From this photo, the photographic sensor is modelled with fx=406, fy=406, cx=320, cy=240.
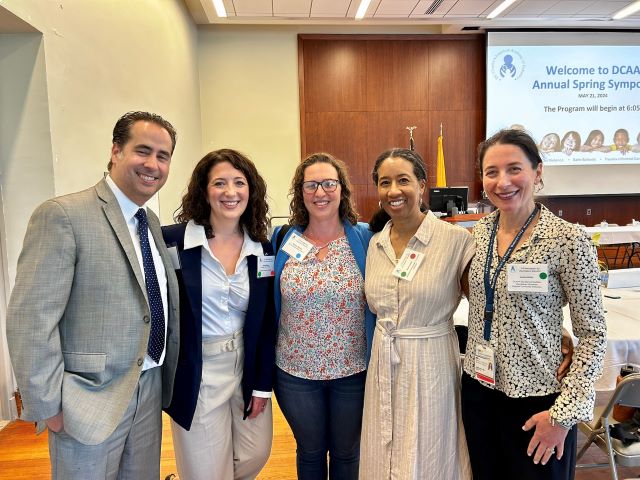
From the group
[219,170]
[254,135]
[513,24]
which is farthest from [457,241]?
[513,24]

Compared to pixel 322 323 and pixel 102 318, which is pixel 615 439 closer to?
pixel 322 323

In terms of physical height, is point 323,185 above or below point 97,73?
below

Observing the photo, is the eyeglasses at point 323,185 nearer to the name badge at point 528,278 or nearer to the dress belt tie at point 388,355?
the dress belt tie at point 388,355

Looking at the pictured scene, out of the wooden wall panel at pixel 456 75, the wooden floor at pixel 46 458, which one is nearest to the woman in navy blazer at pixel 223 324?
the wooden floor at pixel 46 458

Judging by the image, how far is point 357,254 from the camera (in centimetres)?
172

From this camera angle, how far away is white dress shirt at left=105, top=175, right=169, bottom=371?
4.66ft

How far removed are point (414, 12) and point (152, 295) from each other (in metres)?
6.86

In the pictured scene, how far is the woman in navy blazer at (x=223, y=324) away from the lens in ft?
5.27

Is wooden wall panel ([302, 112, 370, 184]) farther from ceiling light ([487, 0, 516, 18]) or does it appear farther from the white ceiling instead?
ceiling light ([487, 0, 516, 18])

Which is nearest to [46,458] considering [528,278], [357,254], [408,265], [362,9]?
[357,254]

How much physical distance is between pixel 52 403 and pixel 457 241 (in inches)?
56.6

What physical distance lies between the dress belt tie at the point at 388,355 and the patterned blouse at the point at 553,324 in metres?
0.24

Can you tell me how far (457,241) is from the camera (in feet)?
5.08

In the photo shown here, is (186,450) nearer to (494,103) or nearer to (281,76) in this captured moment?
(281,76)
